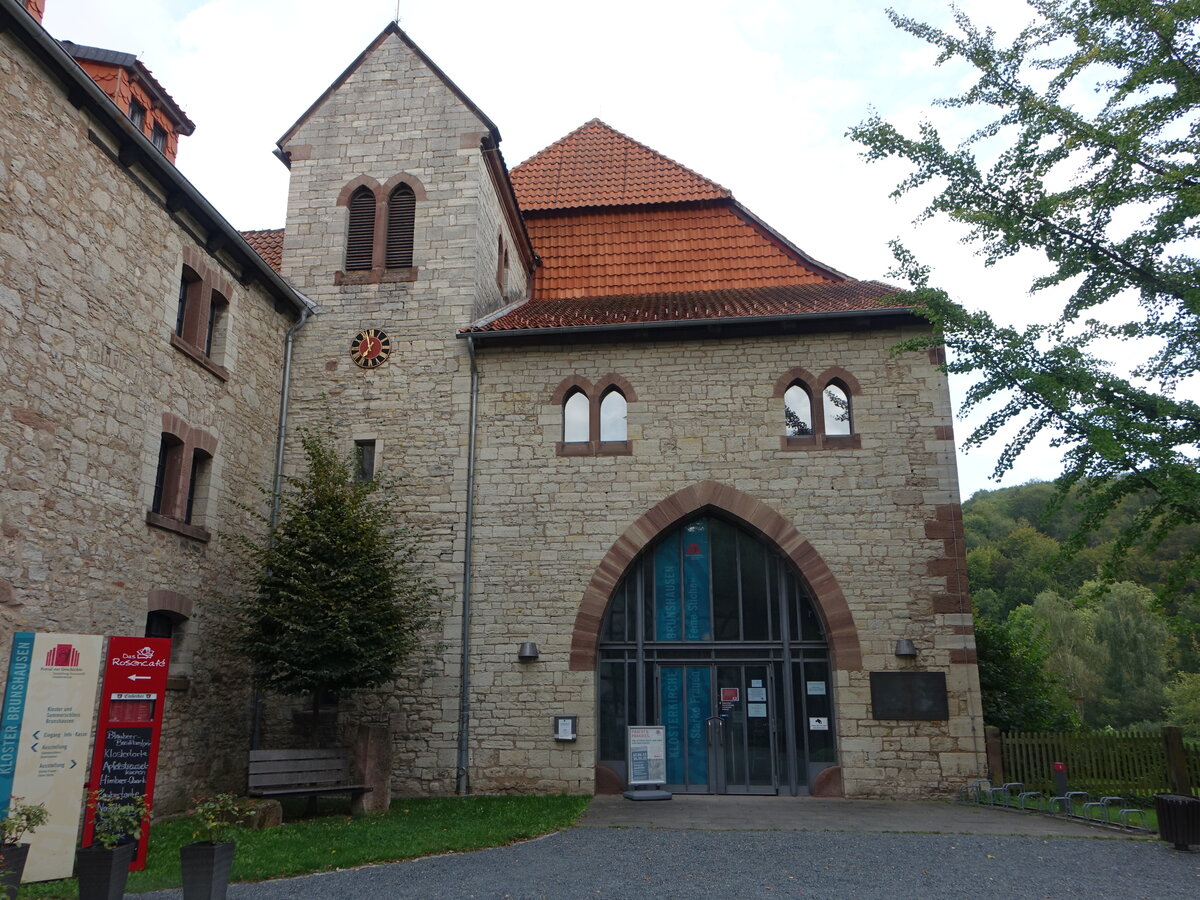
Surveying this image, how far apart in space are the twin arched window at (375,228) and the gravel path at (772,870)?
9760 millimetres

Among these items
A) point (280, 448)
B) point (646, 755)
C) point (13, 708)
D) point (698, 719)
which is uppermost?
point (280, 448)

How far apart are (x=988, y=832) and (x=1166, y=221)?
734cm

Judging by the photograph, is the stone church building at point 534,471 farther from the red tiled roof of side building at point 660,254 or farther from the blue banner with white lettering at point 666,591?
the red tiled roof of side building at point 660,254


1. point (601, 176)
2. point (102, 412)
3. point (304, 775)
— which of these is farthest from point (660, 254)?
point (304, 775)

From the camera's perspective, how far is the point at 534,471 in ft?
45.3

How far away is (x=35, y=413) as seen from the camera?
28.7ft

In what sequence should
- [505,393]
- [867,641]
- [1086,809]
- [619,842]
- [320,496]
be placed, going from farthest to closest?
[505,393]
[867,641]
[320,496]
[1086,809]
[619,842]

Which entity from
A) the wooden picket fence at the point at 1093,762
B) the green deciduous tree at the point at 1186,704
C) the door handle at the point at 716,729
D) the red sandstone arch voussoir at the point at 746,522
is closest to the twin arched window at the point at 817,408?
the red sandstone arch voussoir at the point at 746,522

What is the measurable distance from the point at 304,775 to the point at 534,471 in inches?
213

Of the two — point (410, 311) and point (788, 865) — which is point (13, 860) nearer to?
point (788, 865)

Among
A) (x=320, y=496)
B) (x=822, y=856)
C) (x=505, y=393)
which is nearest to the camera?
(x=822, y=856)

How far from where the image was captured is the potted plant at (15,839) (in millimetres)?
6141

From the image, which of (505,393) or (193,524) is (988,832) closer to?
(505,393)

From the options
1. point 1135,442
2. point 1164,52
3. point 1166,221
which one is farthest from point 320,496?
point 1164,52
